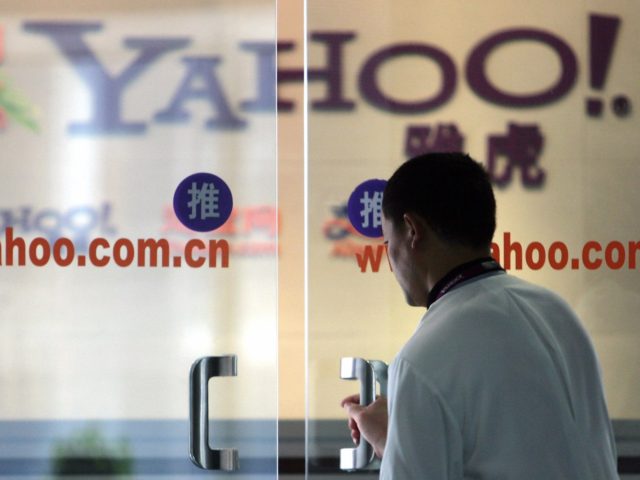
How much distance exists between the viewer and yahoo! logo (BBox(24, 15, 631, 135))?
2582mm

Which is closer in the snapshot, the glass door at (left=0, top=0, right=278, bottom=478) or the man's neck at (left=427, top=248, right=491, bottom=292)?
the man's neck at (left=427, top=248, right=491, bottom=292)

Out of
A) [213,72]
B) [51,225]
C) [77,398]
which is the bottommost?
[77,398]

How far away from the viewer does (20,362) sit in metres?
2.55

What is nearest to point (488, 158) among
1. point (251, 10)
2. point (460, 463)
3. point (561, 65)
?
point (561, 65)

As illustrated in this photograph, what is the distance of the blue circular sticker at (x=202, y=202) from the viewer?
2561 millimetres

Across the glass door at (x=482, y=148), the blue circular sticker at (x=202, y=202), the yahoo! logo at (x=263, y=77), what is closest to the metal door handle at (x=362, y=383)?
the glass door at (x=482, y=148)

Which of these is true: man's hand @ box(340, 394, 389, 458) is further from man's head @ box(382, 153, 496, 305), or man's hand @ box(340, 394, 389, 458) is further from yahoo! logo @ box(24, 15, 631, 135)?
yahoo! logo @ box(24, 15, 631, 135)

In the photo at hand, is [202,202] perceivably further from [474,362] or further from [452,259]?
[474,362]

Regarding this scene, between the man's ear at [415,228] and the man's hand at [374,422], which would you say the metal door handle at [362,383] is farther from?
the man's ear at [415,228]

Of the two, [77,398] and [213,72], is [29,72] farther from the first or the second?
[77,398]

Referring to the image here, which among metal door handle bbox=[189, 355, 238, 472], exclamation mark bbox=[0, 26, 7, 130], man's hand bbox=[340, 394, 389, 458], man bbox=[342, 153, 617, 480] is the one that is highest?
exclamation mark bbox=[0, 26, 7, 130]

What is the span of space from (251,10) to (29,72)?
54 cm

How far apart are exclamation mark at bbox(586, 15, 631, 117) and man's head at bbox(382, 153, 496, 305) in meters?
1.06

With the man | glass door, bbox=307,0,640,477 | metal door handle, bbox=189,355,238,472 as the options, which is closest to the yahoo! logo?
glass door, bbox=307,0,640,477
